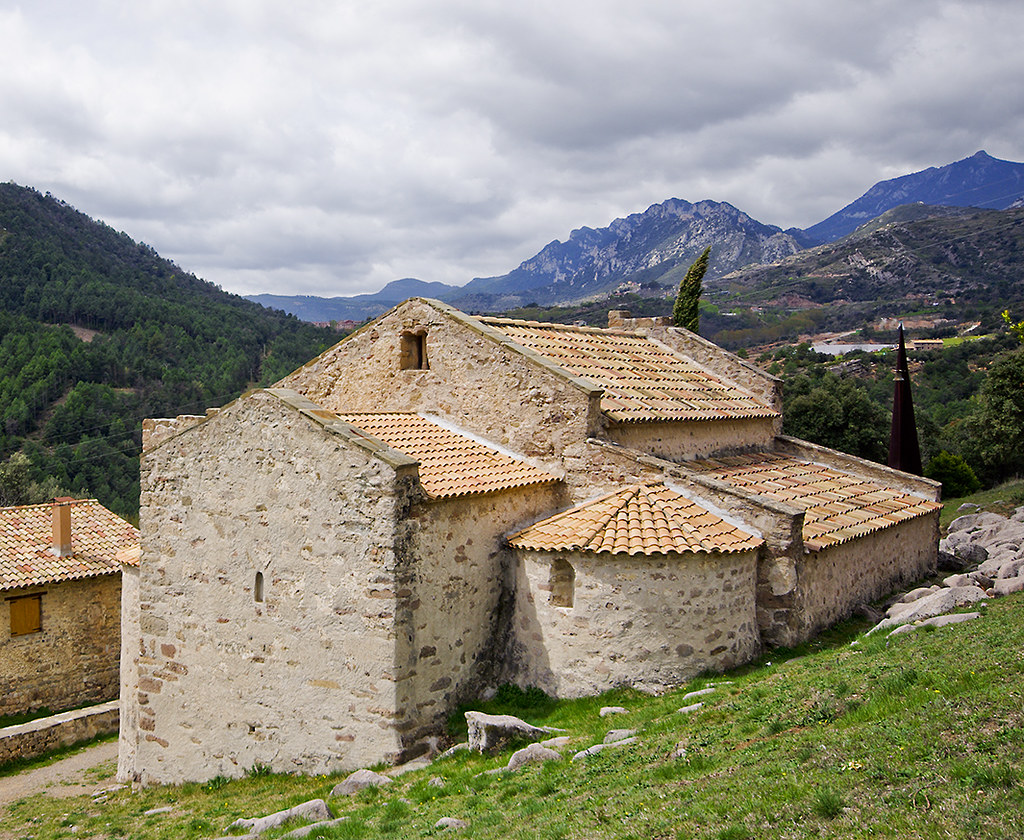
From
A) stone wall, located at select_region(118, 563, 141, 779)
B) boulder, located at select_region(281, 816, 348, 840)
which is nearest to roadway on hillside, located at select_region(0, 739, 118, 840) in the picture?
stone wall, located at select_region(118, 563, 141, 779)

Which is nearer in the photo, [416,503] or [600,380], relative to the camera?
[416,503]

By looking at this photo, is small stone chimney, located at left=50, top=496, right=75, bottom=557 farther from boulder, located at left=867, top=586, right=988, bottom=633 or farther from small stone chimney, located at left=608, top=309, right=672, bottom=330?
boulder, located at left=867, top=586, right=988, bottom=633

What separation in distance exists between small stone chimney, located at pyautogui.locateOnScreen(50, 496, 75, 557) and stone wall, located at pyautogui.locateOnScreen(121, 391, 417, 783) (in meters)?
11.0

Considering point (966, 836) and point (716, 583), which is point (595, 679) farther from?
point (966, 836)

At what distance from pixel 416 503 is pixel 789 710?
5.42 metres

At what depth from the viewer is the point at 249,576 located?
12031 millimetres

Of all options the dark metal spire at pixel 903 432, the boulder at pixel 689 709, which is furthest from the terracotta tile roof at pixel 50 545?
the dark metal spire at pixel 903 432

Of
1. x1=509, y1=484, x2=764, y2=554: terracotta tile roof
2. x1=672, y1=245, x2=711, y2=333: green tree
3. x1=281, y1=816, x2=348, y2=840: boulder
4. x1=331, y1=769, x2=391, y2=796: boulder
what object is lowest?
x1=331, y1=769, x2=391, y2=796: boulder

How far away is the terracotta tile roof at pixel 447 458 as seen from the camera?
12117mm

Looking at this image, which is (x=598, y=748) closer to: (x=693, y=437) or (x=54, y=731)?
(x=693, y=437)

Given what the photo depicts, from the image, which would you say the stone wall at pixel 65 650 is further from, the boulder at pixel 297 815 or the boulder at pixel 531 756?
the boulder at pixel 531 756

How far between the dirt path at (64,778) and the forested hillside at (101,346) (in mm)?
35128

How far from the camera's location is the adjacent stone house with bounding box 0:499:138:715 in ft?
66.5

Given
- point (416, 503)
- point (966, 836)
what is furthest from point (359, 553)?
point (966, 836)
